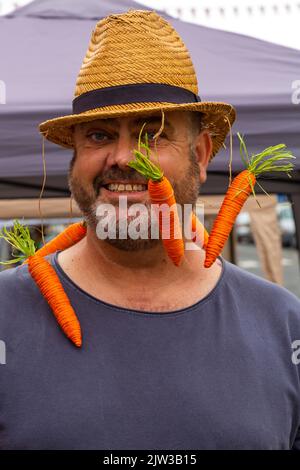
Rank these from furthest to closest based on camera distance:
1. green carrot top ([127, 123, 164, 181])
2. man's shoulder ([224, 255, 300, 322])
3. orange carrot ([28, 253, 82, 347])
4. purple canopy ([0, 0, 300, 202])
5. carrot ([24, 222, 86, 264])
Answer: purple canopy ([0, 0, 300, 202]), carrot ([24, 222, 86, 264]), man's shoulder ([224, 255, 300, 322]), orange carrot ([28, 253, 82, 347]), green carrot top ([127, 123, 164, 181])

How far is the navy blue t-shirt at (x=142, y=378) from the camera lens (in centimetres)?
136

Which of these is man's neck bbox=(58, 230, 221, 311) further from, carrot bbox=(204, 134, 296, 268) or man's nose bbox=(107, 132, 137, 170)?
man's nose bbox=(107, 132, 137, 170)

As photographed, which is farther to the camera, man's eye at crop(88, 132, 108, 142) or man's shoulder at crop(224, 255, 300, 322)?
man's shoulder at crop(224, 255, 300, 322)

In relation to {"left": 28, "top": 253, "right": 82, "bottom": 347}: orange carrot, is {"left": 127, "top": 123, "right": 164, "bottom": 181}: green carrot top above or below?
above

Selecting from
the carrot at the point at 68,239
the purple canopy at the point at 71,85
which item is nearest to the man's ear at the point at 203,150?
the carrot at the point at 68,239

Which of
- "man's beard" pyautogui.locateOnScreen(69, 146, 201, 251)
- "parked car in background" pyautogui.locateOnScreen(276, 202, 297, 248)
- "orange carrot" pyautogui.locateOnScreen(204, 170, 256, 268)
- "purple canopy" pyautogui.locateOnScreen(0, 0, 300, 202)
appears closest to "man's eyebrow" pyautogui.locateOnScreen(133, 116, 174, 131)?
"man's beard" pyautogui.locateOnScreen(69, 146, 201, 251)

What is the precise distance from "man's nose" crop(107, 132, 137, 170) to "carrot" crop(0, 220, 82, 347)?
294mm

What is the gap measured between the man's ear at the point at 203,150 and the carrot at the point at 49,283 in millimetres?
483

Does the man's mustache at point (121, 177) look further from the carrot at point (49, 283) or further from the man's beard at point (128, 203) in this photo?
the carrot at point (49, 283)

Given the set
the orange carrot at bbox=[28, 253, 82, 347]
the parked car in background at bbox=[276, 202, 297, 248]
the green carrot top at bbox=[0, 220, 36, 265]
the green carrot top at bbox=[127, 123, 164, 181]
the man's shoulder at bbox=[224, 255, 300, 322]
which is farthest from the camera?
the parked car in background at bbox=[276, 202, 297, 248]

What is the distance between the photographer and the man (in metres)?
1.38

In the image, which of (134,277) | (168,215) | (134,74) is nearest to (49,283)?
(134,277)

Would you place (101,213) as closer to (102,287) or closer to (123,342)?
(102,287)
